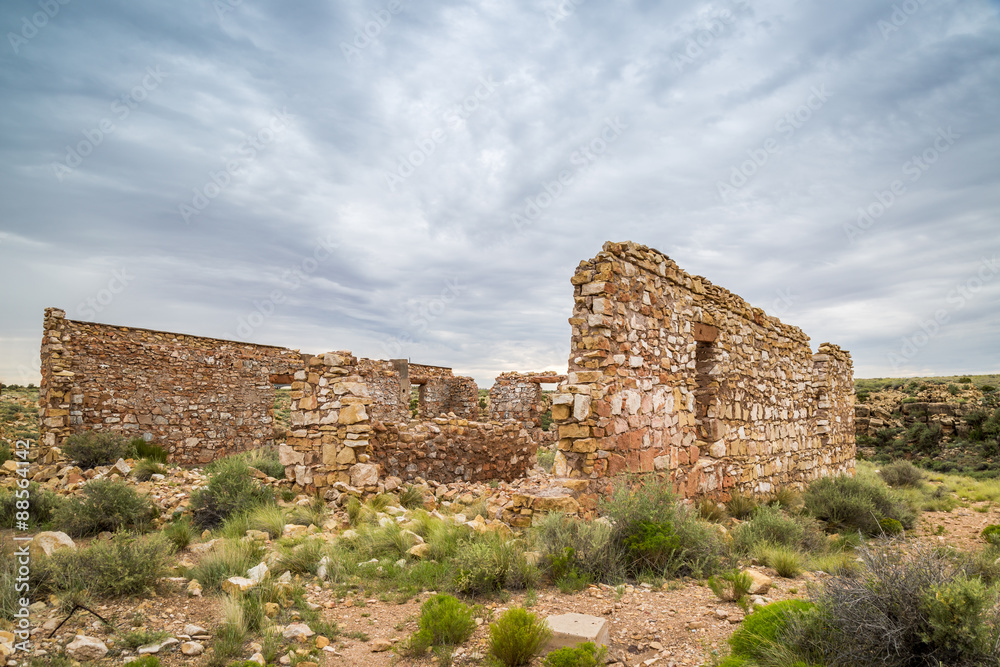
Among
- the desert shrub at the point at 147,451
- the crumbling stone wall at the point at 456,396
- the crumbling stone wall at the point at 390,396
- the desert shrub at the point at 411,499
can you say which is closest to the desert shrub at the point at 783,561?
the desert shrub at the point at 411,499

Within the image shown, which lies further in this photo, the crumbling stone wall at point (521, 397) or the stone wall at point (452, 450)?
the crumbling stone wall at point (521, 397)

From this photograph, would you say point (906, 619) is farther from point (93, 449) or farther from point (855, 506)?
point (93, 449)

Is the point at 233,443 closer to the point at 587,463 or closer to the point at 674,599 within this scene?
the point at 587,463

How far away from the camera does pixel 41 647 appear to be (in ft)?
11.6

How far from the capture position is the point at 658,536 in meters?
5.24

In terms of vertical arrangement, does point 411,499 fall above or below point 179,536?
above

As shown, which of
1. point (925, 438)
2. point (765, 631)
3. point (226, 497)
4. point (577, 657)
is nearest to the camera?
point (577, 657)

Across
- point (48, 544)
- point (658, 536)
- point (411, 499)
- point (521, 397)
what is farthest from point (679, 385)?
point (521, 397)

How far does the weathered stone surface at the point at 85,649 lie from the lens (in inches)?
138

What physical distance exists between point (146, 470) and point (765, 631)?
11.2 m

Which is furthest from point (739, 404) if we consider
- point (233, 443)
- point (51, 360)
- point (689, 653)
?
point (51, 360)

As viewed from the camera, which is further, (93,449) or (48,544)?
(93,449)

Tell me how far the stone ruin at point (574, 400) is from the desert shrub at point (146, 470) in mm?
3200

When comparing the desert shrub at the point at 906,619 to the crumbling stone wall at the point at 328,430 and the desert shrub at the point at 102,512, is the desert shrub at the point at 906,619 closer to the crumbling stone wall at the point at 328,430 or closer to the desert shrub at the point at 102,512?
the crumbling stone wall at the point at 328,430
